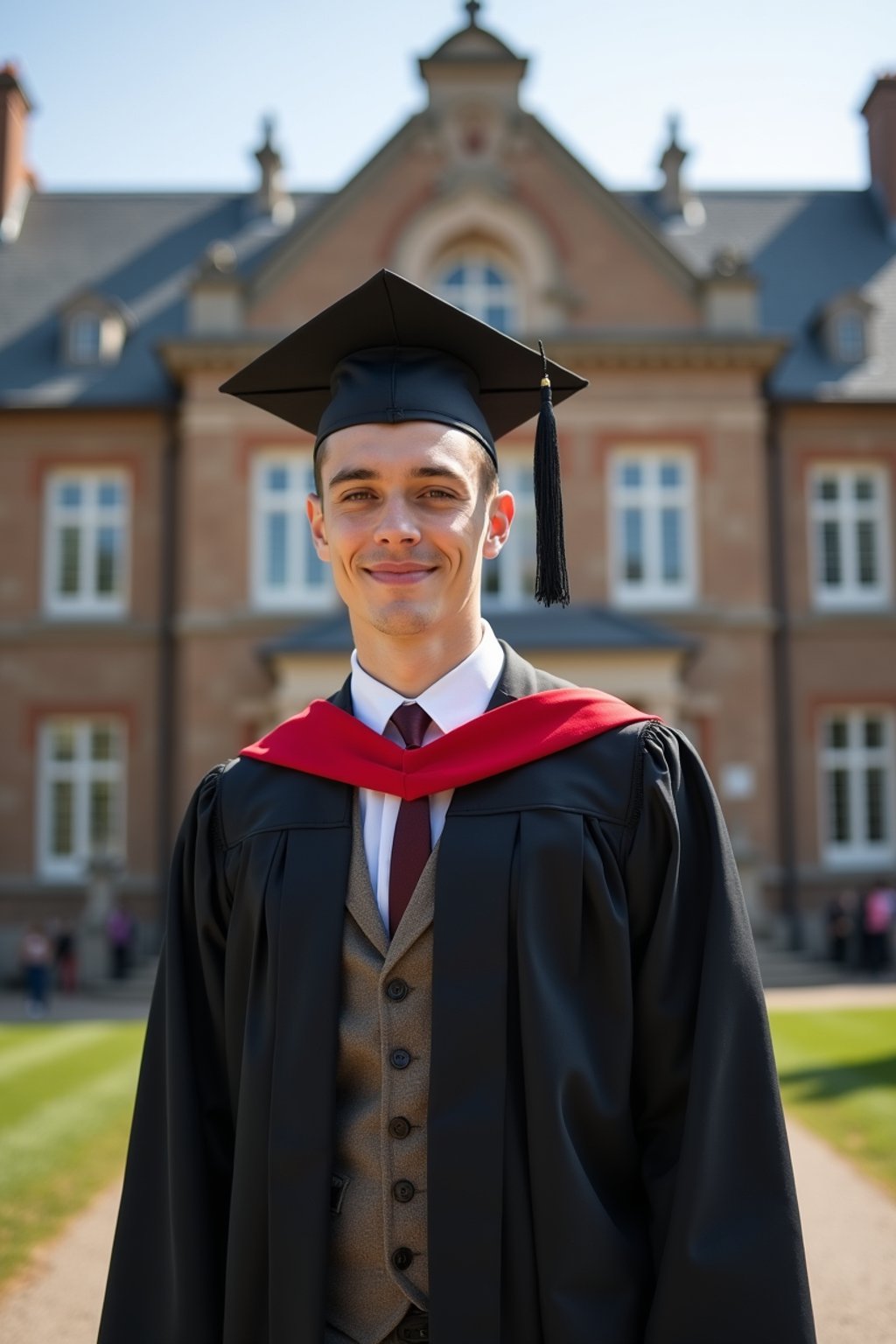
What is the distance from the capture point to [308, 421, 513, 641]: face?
226 centimetres

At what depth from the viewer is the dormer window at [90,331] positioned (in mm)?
20344

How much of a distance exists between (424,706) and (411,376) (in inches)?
25.7

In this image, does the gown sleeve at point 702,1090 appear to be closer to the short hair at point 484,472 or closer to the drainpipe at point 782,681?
the short hair at point 484,472

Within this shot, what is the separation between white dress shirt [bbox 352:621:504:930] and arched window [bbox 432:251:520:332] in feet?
57.5

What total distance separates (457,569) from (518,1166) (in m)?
1.05

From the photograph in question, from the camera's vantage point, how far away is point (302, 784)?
7.73ft

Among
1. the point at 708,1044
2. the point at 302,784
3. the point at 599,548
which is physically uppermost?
the point at 599,548

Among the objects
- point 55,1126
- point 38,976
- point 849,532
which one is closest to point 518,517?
A: point 849,532

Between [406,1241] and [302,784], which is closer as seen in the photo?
[406,1241]

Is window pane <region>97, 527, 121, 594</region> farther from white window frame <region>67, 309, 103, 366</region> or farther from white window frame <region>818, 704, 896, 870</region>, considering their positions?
white window frame <region>818, 704, 896, 870</region>

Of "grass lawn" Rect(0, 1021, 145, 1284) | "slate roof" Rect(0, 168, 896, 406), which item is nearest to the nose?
"grass lawn" Rect(0, 1021, 145, 1284)

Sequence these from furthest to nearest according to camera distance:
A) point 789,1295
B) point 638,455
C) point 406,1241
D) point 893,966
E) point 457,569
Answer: point 638,455 < point 893,966 < point 457,569 < point 406,1241 < point 789,1295

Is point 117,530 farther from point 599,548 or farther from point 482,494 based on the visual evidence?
point 482,494

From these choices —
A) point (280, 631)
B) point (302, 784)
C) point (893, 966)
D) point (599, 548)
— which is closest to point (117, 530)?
point (280, 631)
